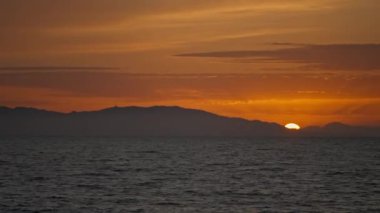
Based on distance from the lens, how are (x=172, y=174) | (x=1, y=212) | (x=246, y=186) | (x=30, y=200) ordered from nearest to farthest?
1. (x=1, y=212)
2. (x=30, y=200)
3. (x=246, y=186)
4. (x=172, y=174)

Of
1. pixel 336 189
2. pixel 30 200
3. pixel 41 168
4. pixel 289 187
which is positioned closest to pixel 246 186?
pixel 289 187

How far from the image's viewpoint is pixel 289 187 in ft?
244

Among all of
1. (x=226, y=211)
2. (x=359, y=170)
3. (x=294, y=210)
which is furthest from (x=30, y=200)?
(x=359, y=170)

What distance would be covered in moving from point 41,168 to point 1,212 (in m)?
49.8

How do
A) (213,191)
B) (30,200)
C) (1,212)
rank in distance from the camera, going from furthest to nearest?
(213,191)
(30,200)
(1,212)

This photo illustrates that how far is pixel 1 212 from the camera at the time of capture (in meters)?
53.8

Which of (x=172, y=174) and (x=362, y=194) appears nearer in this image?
(x=362, y=194)

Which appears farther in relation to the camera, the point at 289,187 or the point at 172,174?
the point at 172,174

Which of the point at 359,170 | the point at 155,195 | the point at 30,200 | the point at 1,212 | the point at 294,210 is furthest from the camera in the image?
the point at 359,170

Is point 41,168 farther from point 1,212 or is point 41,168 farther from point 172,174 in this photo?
point 1,212

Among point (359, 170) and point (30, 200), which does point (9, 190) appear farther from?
point (359, 170)

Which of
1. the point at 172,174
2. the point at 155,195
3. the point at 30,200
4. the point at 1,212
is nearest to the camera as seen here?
the point at 1,212

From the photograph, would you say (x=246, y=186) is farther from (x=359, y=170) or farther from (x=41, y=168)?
(x=41, y=168)

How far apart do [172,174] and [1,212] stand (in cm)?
4115
